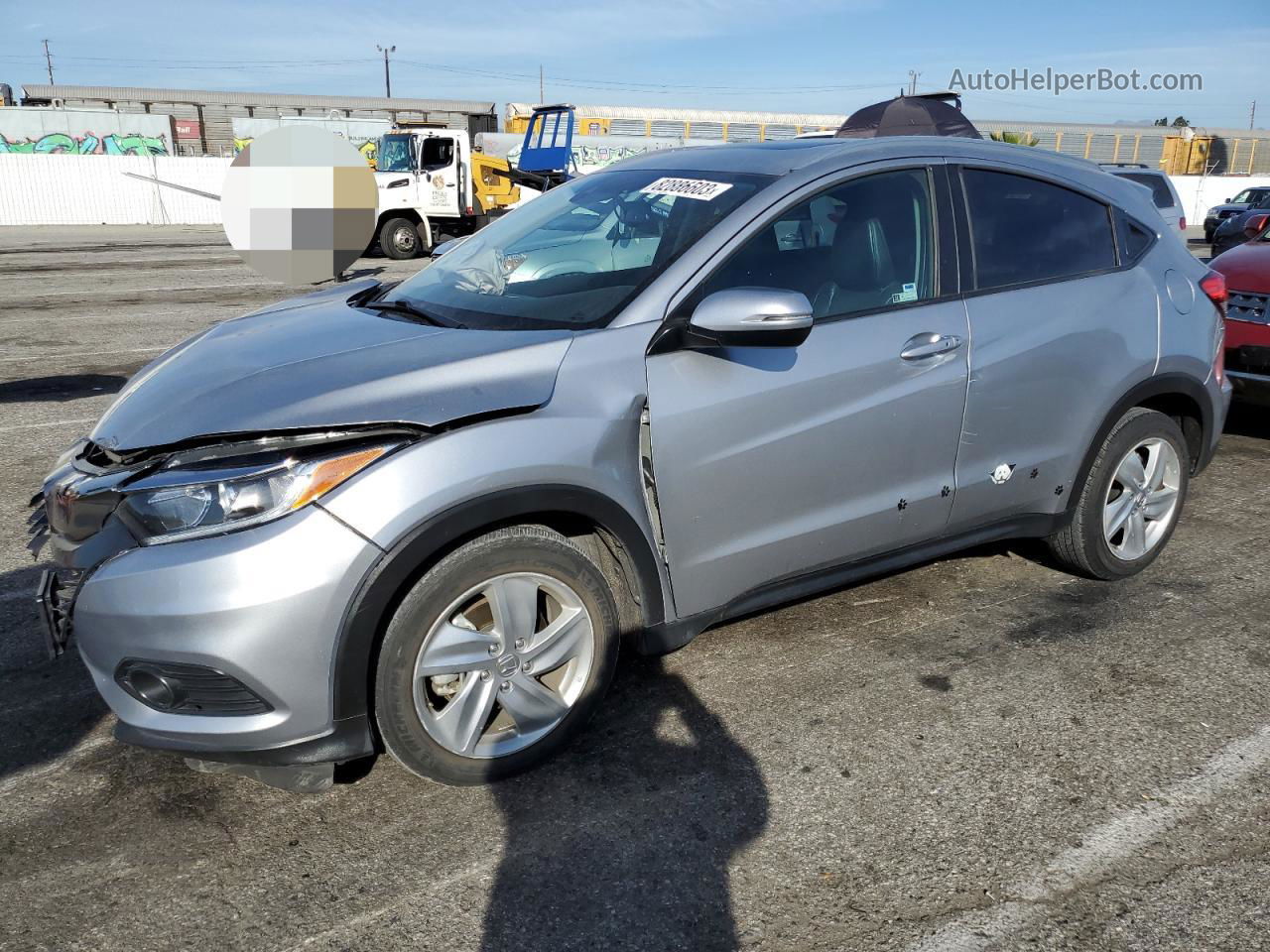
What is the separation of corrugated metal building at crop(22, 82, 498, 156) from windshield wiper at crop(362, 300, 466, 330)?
134 feet

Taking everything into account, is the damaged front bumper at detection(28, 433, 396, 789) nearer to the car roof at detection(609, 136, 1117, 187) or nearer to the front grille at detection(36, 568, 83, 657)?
the front grille at detection(36, 568, 83, 657)

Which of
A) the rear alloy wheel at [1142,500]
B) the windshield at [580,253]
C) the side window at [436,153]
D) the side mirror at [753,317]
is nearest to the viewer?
the side mirror at [753,317]

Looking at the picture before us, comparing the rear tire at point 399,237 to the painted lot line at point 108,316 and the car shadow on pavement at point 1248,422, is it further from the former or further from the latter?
the car shadow on pavement at point 1248,422

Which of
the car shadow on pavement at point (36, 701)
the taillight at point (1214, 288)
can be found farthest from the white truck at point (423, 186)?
the car shadow on pavement at point (36, 701)

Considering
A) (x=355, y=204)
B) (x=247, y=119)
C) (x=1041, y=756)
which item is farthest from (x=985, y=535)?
(x=247, y=119)

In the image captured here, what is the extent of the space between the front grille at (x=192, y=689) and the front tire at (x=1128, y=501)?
317cm

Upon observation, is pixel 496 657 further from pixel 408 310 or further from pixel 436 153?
pixel 436 153

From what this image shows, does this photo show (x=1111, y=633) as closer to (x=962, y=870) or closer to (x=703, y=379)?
(x=962, y=870)

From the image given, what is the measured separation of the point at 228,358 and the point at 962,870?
2.48 metres

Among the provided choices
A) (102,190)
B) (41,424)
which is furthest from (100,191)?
(41,424)

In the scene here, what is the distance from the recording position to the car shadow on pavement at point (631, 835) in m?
2.43

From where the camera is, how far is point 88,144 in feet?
115

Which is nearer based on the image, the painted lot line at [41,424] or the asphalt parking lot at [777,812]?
the asphalt parking lot at [777,812]

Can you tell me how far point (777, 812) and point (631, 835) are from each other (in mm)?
410
